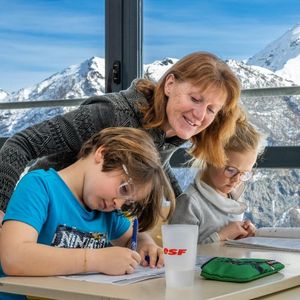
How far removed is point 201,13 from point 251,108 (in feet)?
1.86

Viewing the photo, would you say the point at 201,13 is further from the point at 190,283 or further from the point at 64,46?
the point at 190,283

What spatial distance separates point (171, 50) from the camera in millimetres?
3684

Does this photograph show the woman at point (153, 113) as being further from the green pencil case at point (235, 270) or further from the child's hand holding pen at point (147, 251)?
the green pencil case at point (235, 270)

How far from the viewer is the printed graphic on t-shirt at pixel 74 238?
1.66 m

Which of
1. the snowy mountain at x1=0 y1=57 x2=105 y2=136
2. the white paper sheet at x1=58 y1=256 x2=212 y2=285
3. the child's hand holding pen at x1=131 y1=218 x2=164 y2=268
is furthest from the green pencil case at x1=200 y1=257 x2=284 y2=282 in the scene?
the snowy mountain at x1=0 y1=57 x2=105 y2=136

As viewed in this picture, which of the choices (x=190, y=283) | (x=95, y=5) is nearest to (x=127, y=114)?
(x=190, y=283)

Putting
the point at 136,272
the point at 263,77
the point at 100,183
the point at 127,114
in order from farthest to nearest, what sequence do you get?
the point at 263,77 → the point at 127,114 → the point at 100,183 → the point at 136,272

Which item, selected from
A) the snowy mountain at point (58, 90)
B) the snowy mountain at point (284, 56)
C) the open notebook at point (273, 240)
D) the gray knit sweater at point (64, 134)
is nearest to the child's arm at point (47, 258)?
the gray knit sweater at point (64, 134)

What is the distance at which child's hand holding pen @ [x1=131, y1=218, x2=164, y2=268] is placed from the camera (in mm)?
1677

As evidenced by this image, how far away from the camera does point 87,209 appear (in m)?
1.78

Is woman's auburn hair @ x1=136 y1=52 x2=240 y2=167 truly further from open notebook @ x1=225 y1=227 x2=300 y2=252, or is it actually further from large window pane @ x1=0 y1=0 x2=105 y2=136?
large window pane @ x1=0 y1=0 x2=105 y2=136

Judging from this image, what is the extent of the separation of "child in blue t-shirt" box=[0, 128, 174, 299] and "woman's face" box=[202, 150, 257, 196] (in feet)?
2.18

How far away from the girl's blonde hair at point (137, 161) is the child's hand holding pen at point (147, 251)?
0.05m

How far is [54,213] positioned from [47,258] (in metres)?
0.21
